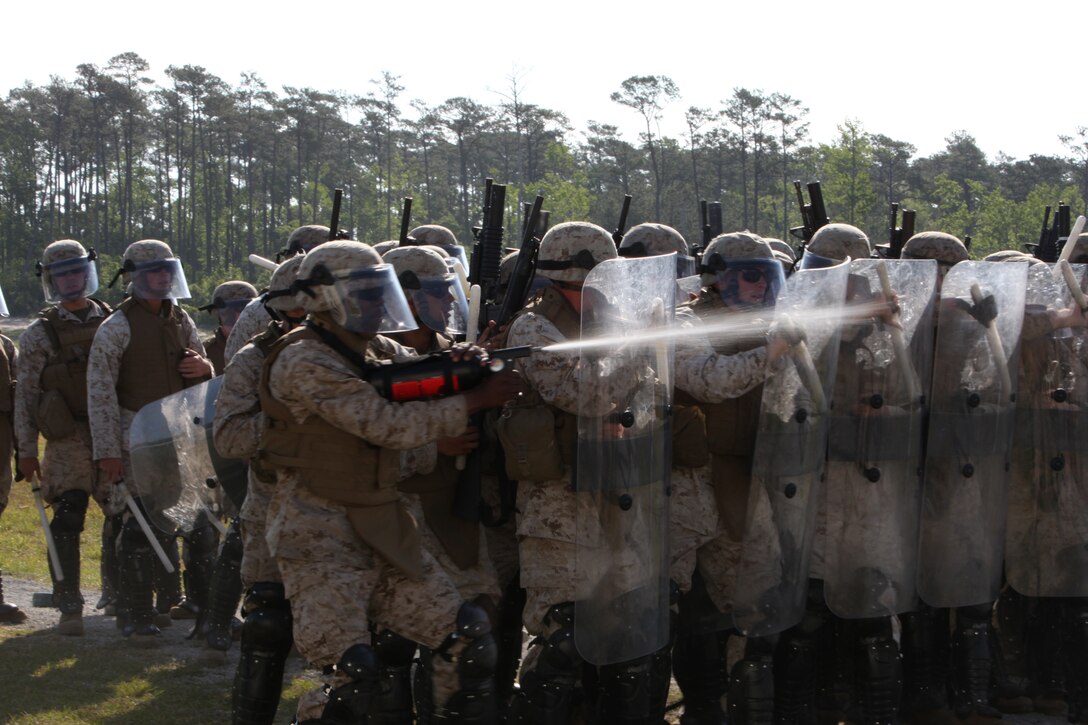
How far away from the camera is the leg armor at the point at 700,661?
5.97 m

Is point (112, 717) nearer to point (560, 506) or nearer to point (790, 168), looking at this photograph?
point (560, 506)

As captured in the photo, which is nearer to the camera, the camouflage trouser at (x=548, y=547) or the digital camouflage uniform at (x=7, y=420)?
the camouflage trouser at (x=548, y=547)

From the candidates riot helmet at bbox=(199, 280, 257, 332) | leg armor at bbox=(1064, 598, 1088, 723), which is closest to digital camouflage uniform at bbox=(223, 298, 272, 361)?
riot helmet at bbox=(199, 280, 257, 332)

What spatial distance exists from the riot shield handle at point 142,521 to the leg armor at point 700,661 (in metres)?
3.31

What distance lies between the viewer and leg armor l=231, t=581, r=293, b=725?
5.19m

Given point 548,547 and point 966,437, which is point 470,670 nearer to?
point 548,547

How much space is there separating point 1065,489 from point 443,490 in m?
2.96

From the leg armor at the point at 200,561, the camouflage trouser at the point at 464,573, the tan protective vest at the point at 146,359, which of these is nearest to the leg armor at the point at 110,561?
the leg armor at the point at 200,561

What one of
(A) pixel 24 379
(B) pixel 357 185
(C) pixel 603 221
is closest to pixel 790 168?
(C) pixel 603 221

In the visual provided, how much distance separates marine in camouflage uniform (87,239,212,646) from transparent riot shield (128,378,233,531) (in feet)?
3.04

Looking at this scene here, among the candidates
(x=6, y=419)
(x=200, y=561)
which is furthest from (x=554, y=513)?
(x=6, y=419)

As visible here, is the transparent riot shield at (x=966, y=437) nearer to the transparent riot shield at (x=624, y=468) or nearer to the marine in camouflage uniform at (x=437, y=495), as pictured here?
the transparent riot shield at (x=624, y=468)

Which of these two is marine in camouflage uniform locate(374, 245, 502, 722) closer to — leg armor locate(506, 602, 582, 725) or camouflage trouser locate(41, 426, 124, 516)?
leg armor locate(506, 602, 582, 725)

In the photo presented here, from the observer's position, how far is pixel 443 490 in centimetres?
551
